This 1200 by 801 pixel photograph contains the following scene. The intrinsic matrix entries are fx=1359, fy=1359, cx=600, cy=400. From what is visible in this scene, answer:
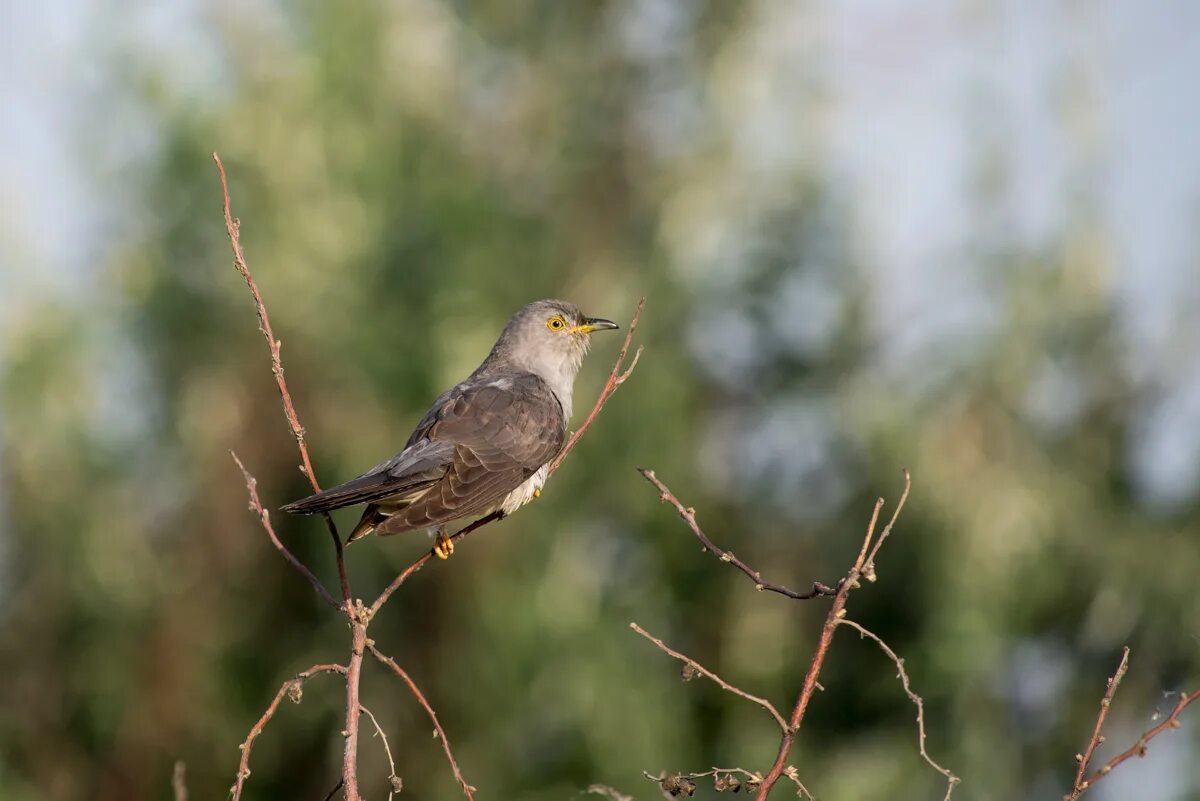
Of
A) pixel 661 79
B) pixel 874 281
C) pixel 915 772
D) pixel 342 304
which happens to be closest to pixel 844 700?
pixel 915 772

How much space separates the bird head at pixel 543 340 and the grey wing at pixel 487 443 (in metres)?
0.22

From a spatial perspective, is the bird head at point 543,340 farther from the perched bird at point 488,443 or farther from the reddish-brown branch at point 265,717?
the reddish-brown branch at point 265,717

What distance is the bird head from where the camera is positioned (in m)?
5.33

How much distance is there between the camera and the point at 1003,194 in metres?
14.7

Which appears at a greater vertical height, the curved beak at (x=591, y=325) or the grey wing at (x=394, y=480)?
the curved beak at (x=591, y=325)

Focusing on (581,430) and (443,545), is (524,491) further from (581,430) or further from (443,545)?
(581,430)

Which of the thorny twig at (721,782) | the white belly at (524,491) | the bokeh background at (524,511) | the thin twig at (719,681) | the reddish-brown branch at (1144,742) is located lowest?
the reddish-brown branch at (1144,742)

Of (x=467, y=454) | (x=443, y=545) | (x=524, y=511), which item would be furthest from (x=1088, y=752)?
(x=524, y=511)

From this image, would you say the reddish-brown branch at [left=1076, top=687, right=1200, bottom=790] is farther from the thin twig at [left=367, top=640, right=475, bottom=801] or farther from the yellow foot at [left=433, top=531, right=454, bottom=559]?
the yellow foot at [left=433, top=531, right=454, bottom=559]

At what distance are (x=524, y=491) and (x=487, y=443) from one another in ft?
0.72

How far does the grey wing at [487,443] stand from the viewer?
3950 mm

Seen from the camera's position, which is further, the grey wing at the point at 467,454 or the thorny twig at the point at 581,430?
the grey wing at the point at 467,454

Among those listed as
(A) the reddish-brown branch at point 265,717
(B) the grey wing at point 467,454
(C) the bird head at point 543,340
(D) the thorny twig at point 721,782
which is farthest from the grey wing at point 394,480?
(D) the thorny twig at point 721,782

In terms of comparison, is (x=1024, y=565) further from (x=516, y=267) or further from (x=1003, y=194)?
(x=516, y=267)
